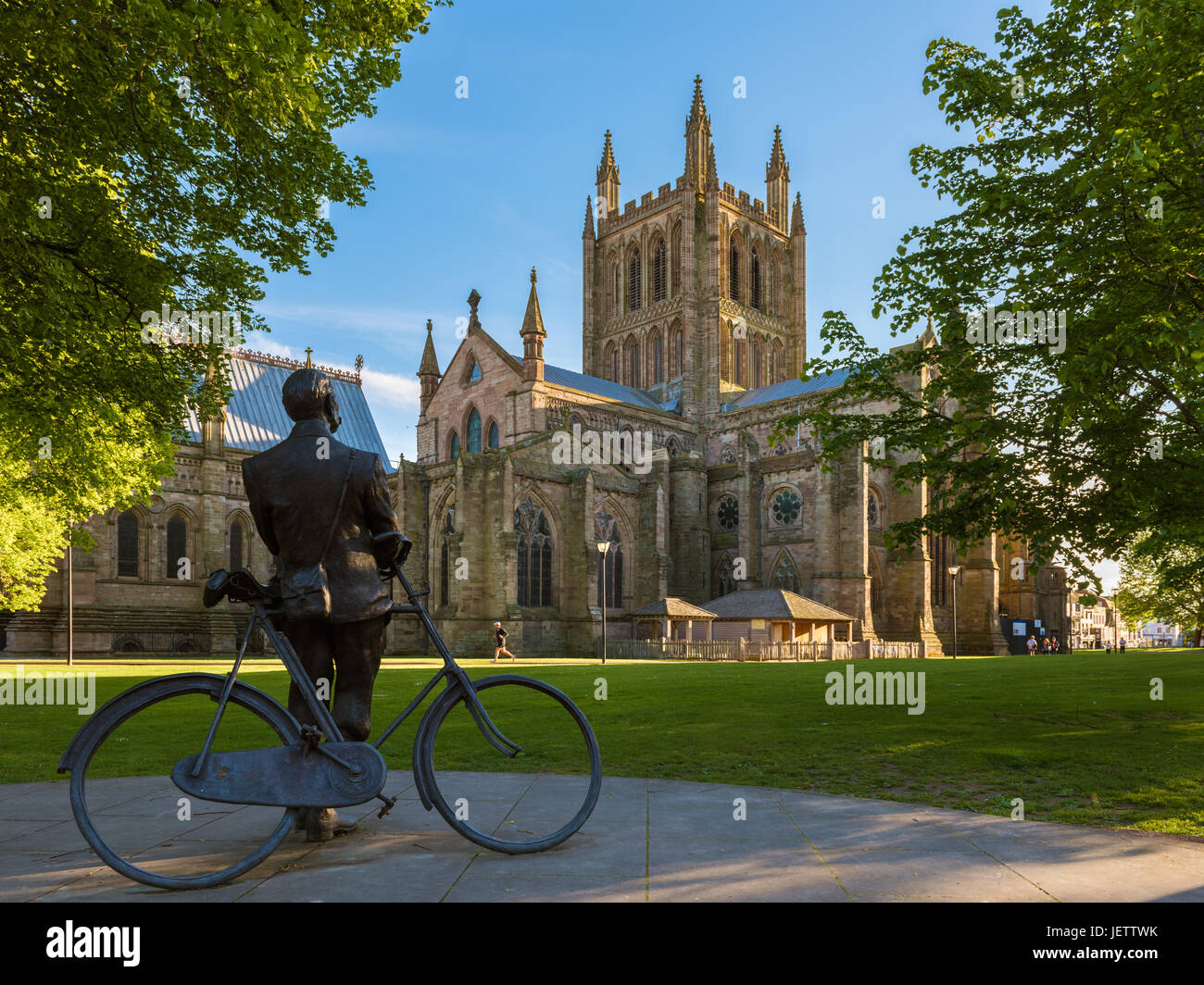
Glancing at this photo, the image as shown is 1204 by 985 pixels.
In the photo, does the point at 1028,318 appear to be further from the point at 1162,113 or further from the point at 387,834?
the point at 387,834

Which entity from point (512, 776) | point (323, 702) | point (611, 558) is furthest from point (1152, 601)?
point (323, 702)

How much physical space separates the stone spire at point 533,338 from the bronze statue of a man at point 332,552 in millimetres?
44452

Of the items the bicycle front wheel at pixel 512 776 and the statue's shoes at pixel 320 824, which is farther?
the statue's shoes at pixel 320 824

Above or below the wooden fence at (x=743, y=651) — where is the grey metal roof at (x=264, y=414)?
above

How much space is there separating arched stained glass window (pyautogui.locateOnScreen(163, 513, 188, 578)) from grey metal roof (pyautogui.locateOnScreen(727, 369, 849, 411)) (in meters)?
33.7

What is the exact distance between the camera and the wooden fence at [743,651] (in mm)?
34750

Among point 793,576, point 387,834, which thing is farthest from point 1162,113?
point 793,576

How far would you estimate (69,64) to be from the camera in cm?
868

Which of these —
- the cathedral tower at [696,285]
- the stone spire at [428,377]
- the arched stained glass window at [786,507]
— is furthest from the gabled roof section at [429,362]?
the arched stained glass window at [786,507]

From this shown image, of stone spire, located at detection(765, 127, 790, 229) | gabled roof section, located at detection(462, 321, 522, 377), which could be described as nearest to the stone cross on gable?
gabled roof section, located at detection(462, 321, 522, 377)

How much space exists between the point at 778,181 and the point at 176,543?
174 ft

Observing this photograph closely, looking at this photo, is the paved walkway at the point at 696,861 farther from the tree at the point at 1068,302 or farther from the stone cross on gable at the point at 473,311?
the stone cross on gable at the point at 473,311

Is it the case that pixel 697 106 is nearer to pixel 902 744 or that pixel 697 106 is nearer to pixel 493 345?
pixel 493 345
